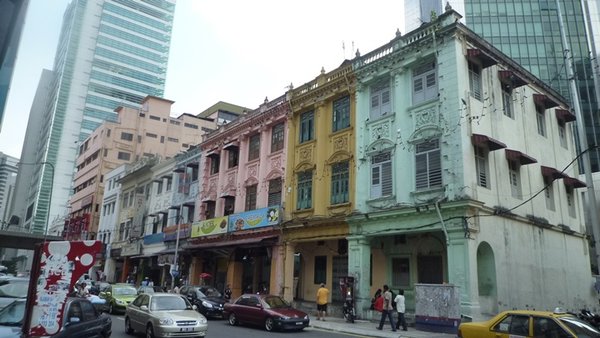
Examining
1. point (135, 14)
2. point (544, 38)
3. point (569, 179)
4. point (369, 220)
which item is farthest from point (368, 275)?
point (135, 14)

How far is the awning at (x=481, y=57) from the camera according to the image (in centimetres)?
1848

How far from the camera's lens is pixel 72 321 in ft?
28.2

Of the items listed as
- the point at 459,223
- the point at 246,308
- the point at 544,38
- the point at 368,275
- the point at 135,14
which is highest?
the point at 135,14

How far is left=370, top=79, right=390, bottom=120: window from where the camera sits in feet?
70.6

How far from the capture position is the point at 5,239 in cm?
1806

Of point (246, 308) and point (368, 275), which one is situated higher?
point (368, 275)

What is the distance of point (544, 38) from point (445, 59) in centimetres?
5057

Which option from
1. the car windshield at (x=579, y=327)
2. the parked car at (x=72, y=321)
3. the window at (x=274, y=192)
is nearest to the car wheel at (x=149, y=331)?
the parked car at (x=72, y=321)

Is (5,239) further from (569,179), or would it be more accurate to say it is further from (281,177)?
(569,179)

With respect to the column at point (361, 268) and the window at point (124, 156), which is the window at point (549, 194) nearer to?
the column at point (361, 268)

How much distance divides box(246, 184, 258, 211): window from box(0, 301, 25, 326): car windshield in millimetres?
19279

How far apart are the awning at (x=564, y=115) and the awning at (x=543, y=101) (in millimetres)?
1347

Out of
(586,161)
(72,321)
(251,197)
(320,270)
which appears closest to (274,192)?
(251,197)

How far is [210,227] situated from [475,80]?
19226mm
